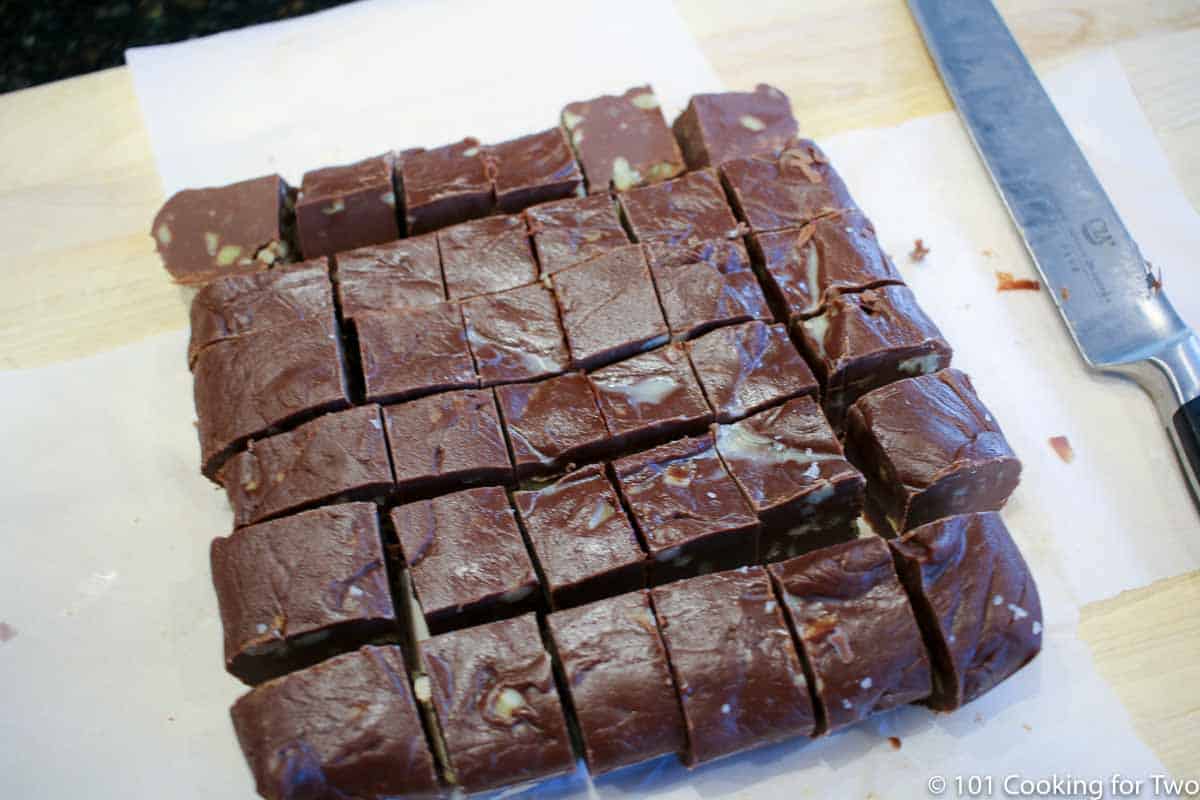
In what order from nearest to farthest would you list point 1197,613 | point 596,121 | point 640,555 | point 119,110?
point 640,555 → point 1197,613 → point 596,121 → point 119,110

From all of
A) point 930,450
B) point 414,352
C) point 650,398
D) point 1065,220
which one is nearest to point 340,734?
point 414,352

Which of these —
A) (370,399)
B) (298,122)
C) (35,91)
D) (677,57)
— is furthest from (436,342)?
(35,91)

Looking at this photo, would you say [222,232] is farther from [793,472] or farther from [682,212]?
[793,472]

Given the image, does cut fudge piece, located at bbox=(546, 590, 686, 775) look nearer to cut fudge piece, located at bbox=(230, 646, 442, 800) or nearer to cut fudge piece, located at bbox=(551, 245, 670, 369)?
cut fudge piece, located at bbox=(230, 646, 442, 800)

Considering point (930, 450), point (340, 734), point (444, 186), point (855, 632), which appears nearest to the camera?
point (340, 734)

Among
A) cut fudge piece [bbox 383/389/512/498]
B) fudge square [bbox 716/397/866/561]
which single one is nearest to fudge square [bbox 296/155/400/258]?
cut fudge piece [bbox 383/389/512/498]

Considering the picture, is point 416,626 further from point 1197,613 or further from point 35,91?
point 35,91
